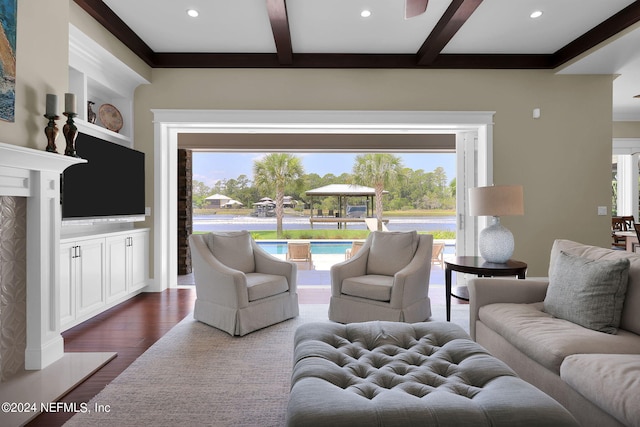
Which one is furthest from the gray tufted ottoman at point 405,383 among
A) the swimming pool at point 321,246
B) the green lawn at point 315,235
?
the green lawn at point 315,235

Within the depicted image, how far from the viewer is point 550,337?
196 cm

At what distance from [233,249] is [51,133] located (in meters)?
1.82

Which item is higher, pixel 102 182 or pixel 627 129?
pixel 627 129

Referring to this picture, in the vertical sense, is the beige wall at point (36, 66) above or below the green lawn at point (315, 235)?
above

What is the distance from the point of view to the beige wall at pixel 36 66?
96.3 inches

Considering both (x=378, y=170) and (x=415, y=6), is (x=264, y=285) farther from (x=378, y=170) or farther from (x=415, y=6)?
(x=378, y=170)

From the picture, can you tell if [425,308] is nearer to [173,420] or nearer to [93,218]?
[173,420]

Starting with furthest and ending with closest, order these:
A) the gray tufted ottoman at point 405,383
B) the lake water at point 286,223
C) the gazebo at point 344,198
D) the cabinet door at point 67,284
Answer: the lake water at point 286,223, the gazebo at point 344,198, the cabinet door at point 67,284, the gray tufted ottoman at point 405,383

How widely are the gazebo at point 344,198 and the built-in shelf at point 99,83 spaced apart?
755cm

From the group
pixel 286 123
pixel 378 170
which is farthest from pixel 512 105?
pixel 378 170

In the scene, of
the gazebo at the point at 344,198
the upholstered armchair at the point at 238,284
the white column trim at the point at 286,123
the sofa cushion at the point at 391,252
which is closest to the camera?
the upholstered armchair at the point at 238,284

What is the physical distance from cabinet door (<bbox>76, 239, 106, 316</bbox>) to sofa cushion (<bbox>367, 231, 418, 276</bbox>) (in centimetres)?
265

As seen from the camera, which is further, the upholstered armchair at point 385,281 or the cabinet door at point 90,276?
the cabinet door at point 90,276

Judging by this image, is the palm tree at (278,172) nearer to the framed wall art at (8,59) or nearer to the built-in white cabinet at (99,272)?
the built-in white cabinet at (99,272)
